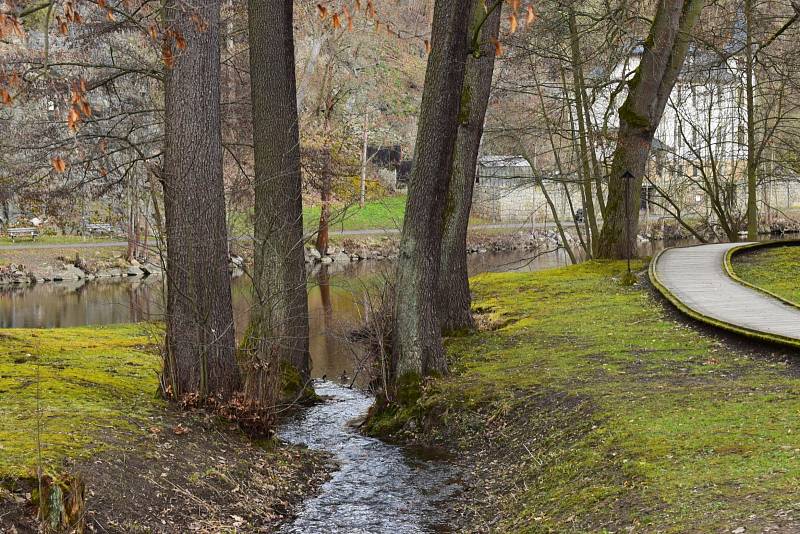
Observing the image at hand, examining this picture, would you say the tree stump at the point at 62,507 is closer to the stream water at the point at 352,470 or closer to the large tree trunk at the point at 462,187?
the stream water at the point at 352,470

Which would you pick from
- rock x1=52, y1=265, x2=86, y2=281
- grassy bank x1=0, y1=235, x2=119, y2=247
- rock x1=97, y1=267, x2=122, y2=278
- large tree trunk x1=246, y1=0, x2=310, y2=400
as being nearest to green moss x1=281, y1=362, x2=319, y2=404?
large tree trunk x1=246, y1=0, x2=310, y2=400

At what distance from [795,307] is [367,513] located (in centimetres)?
743

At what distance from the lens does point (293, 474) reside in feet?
29.7

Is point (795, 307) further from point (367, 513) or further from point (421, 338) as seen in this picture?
point (367, 513)

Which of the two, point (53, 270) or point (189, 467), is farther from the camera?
point (53, 270)

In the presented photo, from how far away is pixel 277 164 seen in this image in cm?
1250

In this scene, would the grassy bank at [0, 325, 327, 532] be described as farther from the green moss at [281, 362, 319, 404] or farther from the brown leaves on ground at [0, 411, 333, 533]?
the green moss at [281, 362, 319, 404]

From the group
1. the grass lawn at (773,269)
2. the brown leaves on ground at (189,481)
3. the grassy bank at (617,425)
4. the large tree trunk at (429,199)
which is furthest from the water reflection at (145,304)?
the brown leaves on ground at (189,481)

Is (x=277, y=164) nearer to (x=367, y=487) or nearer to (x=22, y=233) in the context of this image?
(x=367, y=487)

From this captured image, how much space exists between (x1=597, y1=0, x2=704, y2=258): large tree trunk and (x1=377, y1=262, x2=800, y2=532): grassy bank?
6391 millimetres

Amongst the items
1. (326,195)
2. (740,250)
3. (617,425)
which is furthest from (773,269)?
(326,195)

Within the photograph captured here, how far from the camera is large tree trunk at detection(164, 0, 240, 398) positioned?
9328 mm

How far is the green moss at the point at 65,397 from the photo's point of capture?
718cm

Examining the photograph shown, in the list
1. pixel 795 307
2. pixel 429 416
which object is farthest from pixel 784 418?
pixel 795 307
